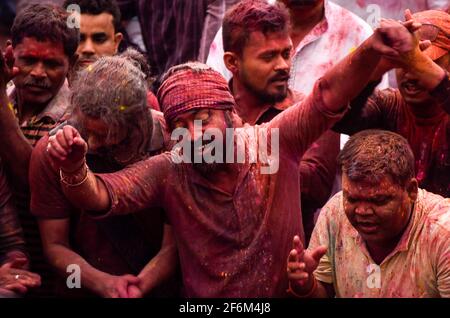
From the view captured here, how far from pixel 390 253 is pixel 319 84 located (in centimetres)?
75

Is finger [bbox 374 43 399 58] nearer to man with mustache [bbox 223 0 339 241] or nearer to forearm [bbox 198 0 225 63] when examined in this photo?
man with mustache [bbox 223 0 339 241]

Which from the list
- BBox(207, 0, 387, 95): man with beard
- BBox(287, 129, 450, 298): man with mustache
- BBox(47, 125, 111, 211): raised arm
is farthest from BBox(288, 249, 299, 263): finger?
BBox(207, 0, 387, 95): man with beard

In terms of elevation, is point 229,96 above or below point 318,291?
above

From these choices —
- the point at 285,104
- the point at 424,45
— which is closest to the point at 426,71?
the point at 424,45

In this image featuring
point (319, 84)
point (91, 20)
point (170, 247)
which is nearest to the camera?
point (319, 84)

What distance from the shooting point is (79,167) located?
4922 millimetres

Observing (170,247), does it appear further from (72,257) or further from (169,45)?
(169,45)

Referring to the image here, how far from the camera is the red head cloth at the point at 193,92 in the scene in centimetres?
505

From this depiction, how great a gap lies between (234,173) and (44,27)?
1145 mm

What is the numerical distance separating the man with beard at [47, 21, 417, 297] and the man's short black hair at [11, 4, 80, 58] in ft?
2.43

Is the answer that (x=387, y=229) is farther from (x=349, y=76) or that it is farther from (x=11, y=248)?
(x=11, y=248)

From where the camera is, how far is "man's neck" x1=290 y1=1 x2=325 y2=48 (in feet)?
20.1
